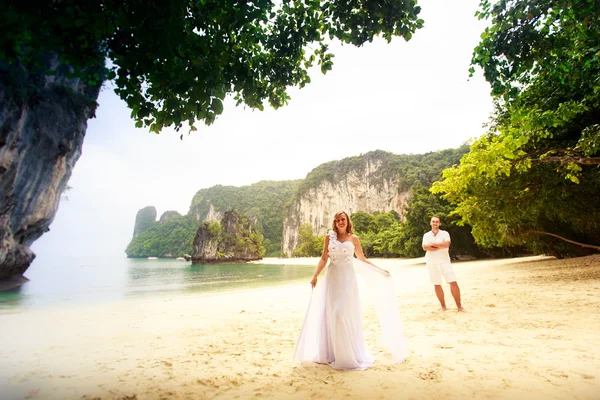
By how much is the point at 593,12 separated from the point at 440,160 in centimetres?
9059

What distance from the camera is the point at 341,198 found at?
113 meters

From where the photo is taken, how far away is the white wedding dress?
3.76 m

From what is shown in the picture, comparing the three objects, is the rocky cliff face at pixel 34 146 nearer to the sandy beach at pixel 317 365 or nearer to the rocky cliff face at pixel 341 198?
the sandy beach at pixel 317 365

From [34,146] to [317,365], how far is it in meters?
27.4

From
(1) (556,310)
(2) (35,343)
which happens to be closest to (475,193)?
(1) (556,310)

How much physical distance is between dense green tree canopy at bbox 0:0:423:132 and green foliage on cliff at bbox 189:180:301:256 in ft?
424

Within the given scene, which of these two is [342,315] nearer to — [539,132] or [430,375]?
[430,375]

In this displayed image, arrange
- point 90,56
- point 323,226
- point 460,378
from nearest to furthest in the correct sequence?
point 90,56
point 460,378
point 323,226

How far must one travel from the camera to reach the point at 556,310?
6.05m

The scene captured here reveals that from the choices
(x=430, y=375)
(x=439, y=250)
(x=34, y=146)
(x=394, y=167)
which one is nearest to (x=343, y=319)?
(x=430, y=375)

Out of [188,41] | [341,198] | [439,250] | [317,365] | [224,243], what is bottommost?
[317,365]

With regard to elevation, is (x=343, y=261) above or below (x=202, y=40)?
below

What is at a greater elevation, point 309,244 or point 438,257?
point 438,257

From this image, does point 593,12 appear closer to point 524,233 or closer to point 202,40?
point 202,40
